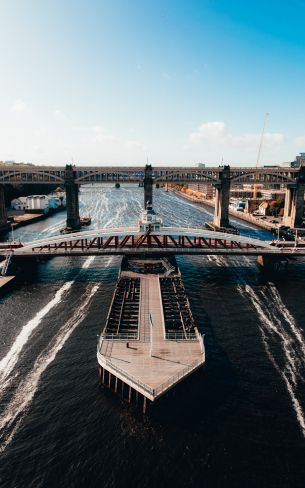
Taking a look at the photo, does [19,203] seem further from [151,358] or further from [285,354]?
[285,354]

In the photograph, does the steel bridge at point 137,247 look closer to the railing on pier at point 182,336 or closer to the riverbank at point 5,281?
the riverbank at point 5,281

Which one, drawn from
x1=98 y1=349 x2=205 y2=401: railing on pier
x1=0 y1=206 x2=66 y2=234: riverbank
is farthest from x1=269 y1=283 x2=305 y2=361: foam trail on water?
x1=0 y1=206 x2=66 y2=234: riverbank

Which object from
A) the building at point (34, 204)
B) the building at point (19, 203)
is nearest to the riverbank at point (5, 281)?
the building at point (34, 204)

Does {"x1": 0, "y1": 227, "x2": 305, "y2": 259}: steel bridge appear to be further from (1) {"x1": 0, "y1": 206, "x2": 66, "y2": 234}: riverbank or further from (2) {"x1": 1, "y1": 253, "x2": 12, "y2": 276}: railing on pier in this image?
(1) {"x1": 0, "y1": 206, "x2": 66, "y2": 234}: riverbank

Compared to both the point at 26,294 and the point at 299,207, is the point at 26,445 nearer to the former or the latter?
the point at 26,294

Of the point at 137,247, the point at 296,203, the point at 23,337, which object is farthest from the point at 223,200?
the point at 23,337

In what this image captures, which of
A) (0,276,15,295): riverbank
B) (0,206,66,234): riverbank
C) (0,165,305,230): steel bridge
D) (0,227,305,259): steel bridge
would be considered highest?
(0,165,305,230): steel bridge

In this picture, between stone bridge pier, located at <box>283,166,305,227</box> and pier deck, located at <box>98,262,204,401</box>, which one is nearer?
pier deck, located at <box>98,262,204,401</box>
